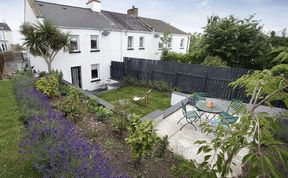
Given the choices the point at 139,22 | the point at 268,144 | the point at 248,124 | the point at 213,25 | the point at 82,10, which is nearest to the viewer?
the point at 268,144

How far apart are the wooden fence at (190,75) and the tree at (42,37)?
17.9ft

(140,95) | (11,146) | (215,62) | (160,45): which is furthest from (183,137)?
(160,45)

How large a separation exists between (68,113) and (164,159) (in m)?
2.86

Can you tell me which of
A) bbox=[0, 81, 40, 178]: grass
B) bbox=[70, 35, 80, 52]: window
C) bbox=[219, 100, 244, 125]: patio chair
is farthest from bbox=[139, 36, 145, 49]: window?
bbox=[0, 81, 40, 178]: grass

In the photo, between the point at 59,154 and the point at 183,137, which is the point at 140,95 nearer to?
the point at 183,137

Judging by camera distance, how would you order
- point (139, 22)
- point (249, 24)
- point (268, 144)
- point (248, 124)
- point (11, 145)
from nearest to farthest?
1. point (268, 144)
2. point (248, 124)
3. point (11, 145)
4. point (249, 24)
5. point (139, 22)

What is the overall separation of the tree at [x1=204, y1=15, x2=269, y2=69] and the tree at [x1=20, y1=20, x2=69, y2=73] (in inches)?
373

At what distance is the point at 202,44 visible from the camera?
11.7 meters

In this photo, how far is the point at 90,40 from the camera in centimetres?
1251

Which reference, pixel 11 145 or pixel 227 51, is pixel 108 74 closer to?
pixel 227 51

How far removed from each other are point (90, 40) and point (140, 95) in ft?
20.6

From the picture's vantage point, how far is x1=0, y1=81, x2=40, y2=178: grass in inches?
97.8

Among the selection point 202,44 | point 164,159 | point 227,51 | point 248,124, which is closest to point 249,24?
point 227,51

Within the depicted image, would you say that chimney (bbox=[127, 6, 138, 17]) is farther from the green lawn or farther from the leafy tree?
the leafy tree
